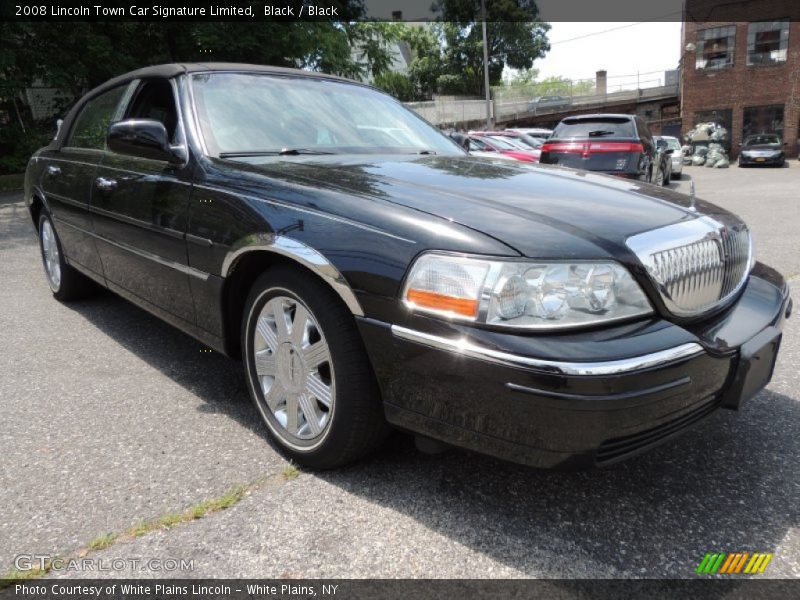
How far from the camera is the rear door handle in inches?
129

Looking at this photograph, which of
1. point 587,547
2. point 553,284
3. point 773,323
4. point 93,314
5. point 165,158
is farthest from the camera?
point 93,314

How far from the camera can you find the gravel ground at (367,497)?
185 centimetres

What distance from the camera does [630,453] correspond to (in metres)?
1.77

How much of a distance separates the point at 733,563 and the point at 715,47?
34921mm

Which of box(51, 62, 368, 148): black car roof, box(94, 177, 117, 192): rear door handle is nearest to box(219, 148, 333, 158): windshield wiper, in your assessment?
box(51, 62, 368, 148): black car roof

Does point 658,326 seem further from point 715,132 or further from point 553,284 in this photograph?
point 715,132

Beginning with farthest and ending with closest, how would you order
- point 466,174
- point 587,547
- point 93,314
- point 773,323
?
1. point 93,314
2. point 466,174
3. point 773,323
4. point 587,547

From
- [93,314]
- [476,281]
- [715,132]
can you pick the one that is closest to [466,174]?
[476,281]

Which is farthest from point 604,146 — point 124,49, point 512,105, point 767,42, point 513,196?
point 512,105

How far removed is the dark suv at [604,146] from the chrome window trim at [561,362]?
8.74m

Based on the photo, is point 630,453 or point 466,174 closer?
point 630,453

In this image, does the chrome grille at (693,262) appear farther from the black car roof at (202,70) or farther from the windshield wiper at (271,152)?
the black car roof at (202,70)

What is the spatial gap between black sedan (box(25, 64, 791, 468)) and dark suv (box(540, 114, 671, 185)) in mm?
7627

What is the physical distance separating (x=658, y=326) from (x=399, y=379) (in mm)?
782
